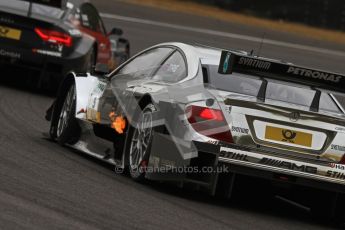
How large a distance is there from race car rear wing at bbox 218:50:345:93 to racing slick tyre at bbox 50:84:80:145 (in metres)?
2.52

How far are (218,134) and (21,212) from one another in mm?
1830

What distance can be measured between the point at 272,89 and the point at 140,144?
1.14 meters

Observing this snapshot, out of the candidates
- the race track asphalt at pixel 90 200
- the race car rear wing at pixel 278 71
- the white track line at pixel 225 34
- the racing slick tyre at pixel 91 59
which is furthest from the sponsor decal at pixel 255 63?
the white track line at pixel 225 34

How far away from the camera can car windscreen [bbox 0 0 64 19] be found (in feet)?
47.4

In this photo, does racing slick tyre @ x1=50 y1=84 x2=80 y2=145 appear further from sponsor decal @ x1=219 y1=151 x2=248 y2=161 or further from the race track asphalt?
sponsor decal @ x1=219 y1=151 x2=248 y2=161

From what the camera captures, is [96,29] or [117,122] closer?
[117,122]

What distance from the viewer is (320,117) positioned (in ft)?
26.6

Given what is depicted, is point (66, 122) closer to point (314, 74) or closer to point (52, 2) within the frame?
point (314, 74)

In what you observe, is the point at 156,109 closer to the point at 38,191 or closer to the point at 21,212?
the point at 38,191

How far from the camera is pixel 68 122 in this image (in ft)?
33.3

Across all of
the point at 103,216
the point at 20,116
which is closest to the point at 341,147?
the point at 103,216

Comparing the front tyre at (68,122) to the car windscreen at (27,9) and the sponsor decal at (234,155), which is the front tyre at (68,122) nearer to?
the sponsor decal at (234,155)

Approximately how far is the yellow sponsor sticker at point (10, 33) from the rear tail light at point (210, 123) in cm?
689

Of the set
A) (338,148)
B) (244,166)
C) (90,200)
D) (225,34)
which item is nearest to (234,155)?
(244,166)
